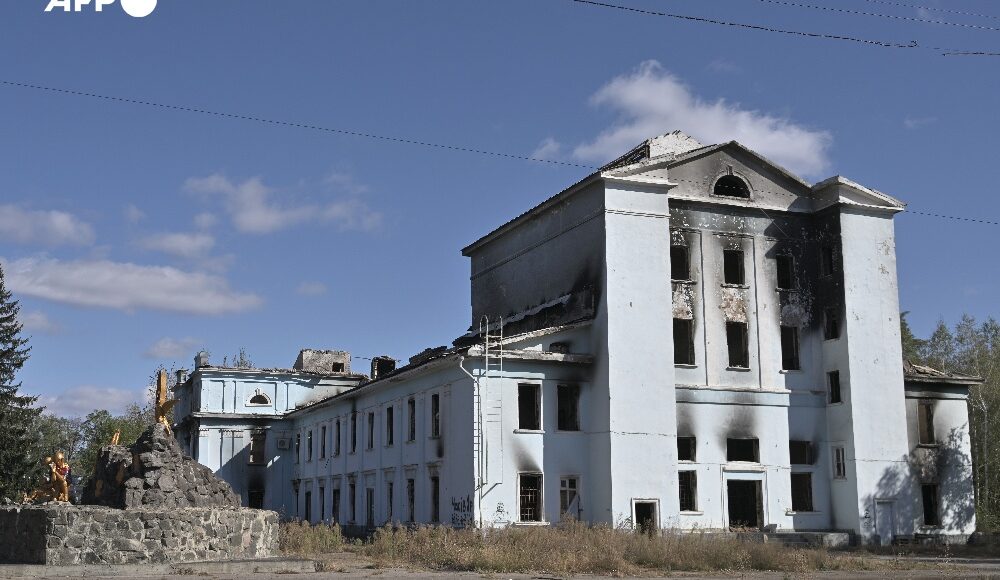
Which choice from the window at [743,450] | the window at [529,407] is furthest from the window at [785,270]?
the window at [529,407]

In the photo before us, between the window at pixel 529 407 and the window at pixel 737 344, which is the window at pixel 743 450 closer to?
the window at pixel 737 344

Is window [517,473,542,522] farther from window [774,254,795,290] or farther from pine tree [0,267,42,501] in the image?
pine tree [0,267,42,501]

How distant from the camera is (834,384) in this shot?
37.7 m

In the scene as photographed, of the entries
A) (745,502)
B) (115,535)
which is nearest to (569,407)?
(745,502)

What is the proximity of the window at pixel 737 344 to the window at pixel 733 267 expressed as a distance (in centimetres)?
160

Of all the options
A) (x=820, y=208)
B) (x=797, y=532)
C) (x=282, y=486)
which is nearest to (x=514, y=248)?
(x=820, y=208)

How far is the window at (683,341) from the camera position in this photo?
1439 inches

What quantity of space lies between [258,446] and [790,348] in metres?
29.8

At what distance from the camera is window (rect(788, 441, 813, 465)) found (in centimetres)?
3747

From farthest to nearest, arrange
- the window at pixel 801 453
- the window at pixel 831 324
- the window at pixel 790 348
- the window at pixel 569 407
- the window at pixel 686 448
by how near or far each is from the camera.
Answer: the window at pixel 790 348
the window at pixel 831 324
the window at pixel 801 453
the window at pixel 686 448
the window at pixel 569 407

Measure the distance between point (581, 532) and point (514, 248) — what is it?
1703cm

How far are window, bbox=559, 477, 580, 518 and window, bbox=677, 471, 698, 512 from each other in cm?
354

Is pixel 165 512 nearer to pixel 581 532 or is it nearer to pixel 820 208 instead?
pixel 581 532

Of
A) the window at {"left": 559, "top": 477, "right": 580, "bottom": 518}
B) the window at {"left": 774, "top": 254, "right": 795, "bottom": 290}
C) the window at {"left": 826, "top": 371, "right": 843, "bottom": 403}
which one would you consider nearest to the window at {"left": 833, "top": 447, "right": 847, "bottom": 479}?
the window at {"left": 826, "top": 371, "right": 843, "bottom": 403}
